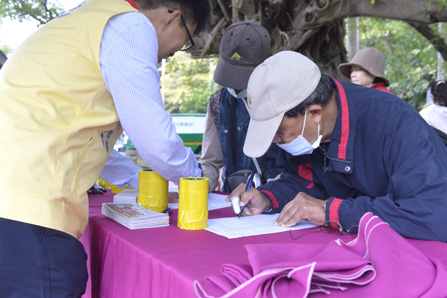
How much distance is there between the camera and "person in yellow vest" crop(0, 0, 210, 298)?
1.22 m

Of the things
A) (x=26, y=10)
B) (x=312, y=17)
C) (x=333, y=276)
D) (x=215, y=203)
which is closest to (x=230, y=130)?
(x=215, y=203)

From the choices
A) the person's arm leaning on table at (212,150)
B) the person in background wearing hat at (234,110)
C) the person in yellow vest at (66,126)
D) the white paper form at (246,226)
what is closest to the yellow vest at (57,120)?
the person in yellow vest at (66,126)

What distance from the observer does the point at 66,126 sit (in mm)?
1286

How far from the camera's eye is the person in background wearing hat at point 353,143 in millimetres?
1424

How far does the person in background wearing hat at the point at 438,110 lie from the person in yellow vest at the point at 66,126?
3765 mm

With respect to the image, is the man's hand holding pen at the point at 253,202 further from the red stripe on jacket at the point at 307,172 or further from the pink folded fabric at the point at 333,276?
the pink folded fabric at the point at 333,276

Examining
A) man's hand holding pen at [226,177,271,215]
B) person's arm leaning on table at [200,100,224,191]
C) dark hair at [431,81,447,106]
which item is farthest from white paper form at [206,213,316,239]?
dark hair at [431,81,447,106]

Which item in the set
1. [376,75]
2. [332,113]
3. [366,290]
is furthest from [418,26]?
[366,290]

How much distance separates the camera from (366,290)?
0.93 meters

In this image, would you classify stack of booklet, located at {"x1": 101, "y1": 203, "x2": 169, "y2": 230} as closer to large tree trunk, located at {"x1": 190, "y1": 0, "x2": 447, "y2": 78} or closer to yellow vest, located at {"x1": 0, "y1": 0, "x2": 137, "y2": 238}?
yellow vest, located at {"x1": 0, "y1": 0, "x2": 137, "y2": 238}

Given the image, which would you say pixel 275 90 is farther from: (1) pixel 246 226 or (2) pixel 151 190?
(2) pixel 151 190

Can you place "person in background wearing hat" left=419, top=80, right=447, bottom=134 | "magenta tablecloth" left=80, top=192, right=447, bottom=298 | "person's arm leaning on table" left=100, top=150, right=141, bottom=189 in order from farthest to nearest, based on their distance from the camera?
"person in background wearing hat" left=419, top=80, right=447, bottom=134
"person's arm leaning on table" left=100, top=150, right=141, bottom=189
"magenta tablecloth" left=80, top=192, right=447, bottom=298

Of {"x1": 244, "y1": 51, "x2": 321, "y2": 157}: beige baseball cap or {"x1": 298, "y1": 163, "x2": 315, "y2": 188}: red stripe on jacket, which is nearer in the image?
{"x1": 244, "y1": 51, "x2": 321, "y2": 157}: beige baseball cap

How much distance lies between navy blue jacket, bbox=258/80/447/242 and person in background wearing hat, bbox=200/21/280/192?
2.47ft
